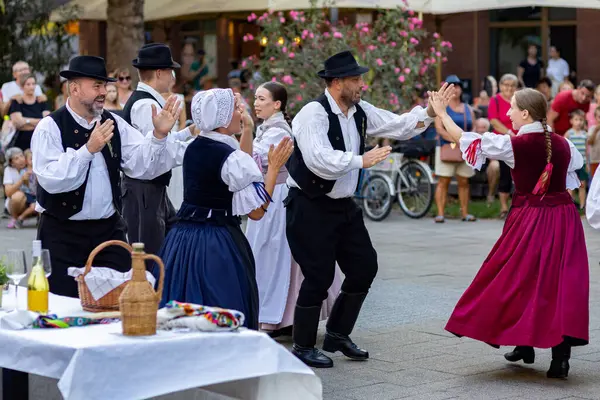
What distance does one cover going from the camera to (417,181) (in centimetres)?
1612

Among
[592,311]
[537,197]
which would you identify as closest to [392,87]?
[592,311]

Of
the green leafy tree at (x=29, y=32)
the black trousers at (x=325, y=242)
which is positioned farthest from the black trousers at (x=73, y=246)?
the green leafy tree at (x=29, y=32)

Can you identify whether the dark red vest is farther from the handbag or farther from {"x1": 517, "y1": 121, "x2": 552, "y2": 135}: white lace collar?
the handbag

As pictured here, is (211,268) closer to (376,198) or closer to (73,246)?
(73,246)

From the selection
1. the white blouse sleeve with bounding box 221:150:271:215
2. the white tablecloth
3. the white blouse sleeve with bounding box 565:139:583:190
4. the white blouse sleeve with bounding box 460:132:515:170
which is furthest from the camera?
the white blouse sleeve with bounding box 565:139:583:190

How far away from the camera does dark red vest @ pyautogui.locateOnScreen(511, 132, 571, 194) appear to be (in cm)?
721

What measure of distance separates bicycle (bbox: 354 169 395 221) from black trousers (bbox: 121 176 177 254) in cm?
755

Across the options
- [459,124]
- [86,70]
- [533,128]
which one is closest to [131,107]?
[86,70]

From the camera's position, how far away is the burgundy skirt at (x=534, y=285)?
7.09 metres

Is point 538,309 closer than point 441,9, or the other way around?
point 538,309

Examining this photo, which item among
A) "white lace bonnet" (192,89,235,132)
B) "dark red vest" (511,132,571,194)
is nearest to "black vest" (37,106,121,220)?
"white lace bonnet" (192,89,235,132)

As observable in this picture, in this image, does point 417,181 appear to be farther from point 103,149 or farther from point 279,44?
point 103,149

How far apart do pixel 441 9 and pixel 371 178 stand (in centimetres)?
333

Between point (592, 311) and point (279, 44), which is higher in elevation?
point (279, 44)
